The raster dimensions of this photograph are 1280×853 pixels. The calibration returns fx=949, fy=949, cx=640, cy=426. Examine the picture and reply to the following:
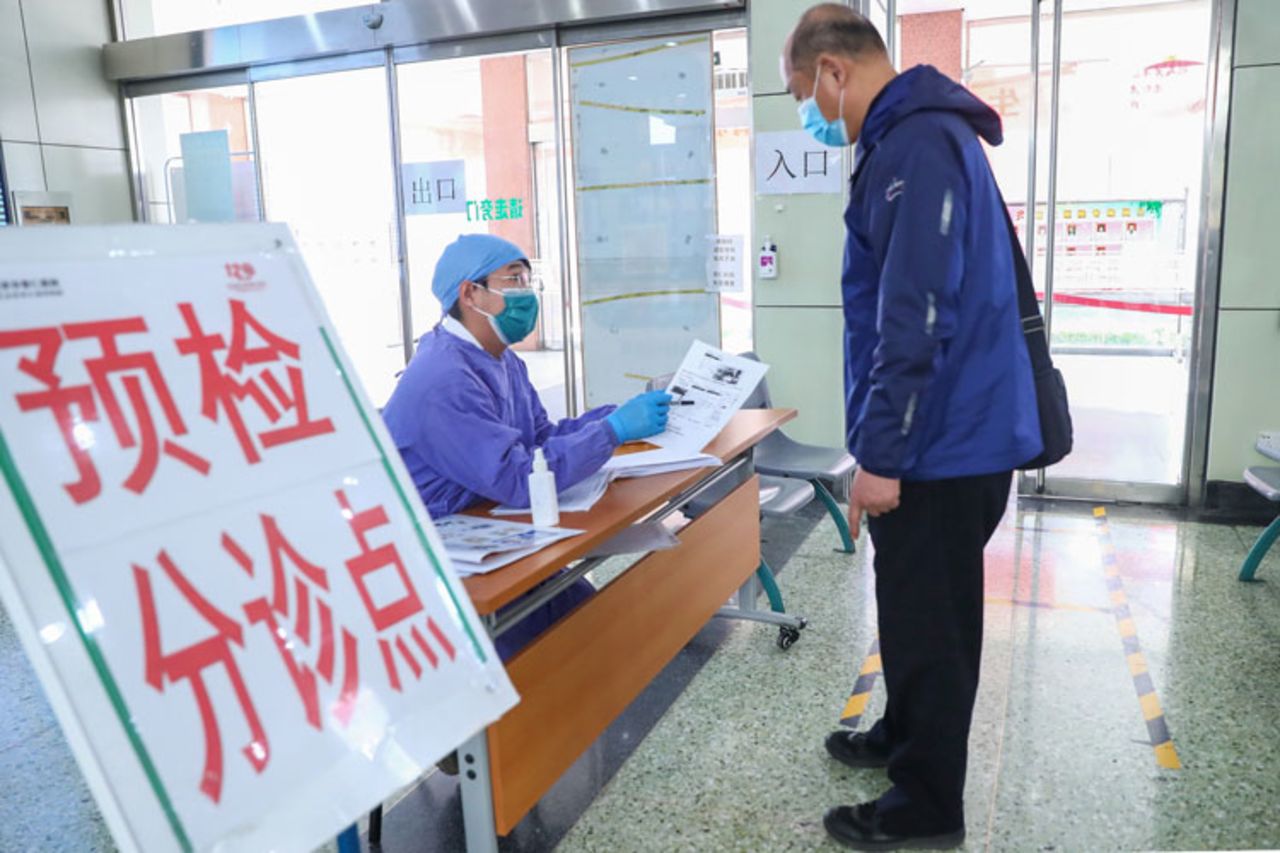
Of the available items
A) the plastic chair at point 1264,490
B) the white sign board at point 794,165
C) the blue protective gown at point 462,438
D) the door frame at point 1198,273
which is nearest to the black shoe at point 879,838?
the blue protective gown at point 462,438

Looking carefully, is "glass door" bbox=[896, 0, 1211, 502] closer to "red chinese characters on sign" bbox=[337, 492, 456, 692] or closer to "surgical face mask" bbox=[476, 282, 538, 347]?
"surgical face mask" bbox=[476, 282, 538, 347]

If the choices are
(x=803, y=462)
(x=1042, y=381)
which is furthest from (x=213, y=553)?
(x=803, y=462)

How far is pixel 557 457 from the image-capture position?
6.88 feet

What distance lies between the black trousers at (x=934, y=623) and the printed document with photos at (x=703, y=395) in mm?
654

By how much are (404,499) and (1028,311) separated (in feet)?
4.05

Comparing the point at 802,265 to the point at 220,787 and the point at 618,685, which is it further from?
the point at 220,787

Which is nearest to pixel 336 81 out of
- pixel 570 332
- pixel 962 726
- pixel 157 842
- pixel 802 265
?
pixel 570 332

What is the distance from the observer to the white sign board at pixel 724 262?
481cm

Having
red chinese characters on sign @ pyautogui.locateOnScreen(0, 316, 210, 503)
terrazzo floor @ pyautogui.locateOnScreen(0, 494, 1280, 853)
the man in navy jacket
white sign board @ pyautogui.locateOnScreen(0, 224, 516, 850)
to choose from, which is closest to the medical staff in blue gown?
terrazzo floor @ pyautogui.locateOnScreen(0, 494, 1280, 853)

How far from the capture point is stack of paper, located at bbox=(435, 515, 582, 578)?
5.41 feet

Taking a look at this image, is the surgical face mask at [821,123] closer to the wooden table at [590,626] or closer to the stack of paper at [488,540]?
the wooden table at [590,626]

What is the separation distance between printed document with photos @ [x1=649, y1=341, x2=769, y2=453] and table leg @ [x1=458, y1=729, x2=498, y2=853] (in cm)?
101

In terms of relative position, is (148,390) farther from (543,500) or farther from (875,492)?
(875,492)

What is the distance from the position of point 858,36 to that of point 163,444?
1.44 m
